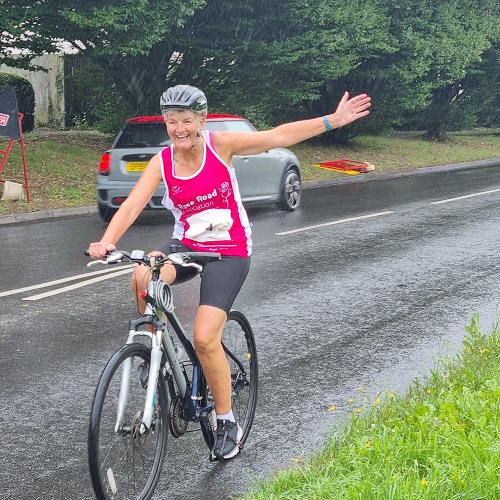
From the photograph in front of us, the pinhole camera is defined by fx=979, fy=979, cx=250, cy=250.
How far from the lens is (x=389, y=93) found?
2862 centimetres

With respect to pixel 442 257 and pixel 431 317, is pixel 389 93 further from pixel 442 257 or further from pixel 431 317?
pixel 431 317

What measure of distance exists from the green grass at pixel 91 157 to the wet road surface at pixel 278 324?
1.74m

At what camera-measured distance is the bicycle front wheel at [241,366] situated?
17.7ft

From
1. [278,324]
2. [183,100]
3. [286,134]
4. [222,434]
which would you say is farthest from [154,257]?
[278,324]

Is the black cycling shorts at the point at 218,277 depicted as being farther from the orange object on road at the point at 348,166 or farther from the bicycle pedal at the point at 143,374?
the orange object on road at the point at 348,166

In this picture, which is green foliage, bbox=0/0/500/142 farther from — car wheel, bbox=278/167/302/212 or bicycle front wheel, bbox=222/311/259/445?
bicycle front wheel, bbox=222/311/259/445

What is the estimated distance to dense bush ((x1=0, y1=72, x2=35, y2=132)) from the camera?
2589 centimetres

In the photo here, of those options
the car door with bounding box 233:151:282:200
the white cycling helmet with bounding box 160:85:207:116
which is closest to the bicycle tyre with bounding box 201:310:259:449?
the white cycling helmet with bounding box 160:85:207:116

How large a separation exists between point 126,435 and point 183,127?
1.50 metres

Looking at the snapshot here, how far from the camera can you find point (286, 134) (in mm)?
4797

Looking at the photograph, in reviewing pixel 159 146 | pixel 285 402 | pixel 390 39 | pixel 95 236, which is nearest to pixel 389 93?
pixel 390 39

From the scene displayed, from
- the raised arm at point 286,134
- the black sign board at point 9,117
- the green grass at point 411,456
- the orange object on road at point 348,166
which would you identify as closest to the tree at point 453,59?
the orange object on road at point 348,166

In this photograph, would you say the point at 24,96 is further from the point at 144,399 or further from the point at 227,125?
the point at 144,399

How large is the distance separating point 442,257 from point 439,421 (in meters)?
6.84
